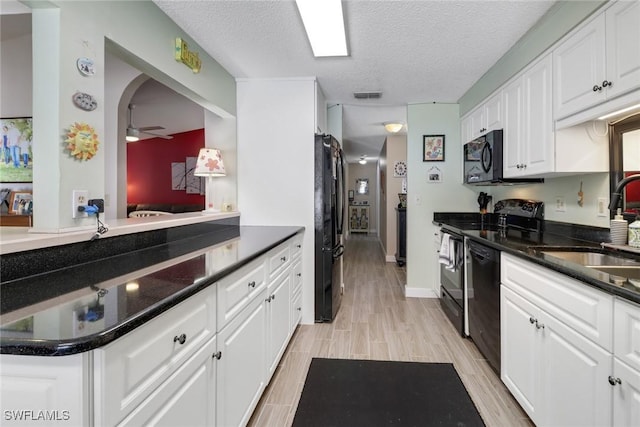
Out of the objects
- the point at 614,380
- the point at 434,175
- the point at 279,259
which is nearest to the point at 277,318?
the point at 279,259

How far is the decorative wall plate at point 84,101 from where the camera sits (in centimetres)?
136

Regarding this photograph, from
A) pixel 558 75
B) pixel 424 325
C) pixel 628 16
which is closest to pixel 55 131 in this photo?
pixel 628 16

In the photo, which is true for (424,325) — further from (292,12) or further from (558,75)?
(292,12)

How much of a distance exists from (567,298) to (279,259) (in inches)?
61.9

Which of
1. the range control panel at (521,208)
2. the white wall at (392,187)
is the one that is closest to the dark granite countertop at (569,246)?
the range control panel at (521,208)

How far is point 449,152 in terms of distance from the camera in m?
3.73

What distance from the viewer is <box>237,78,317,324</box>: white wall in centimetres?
297

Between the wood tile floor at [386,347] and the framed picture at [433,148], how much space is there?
1.69 metres

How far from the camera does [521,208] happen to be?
2799 millimetres

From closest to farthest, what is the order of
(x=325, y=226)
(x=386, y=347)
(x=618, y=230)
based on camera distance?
1. (x=618, y=230)
2. (x=386, y=347)
3. (x=325, y=226)

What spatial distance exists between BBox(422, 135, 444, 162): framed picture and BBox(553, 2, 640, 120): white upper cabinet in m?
1.83

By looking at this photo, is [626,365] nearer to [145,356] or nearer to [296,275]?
[145,356]

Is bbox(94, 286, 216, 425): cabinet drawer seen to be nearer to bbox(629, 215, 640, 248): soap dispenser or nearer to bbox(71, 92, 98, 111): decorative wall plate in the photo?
bbox(71, 92, 98, 111): decorative wall plate

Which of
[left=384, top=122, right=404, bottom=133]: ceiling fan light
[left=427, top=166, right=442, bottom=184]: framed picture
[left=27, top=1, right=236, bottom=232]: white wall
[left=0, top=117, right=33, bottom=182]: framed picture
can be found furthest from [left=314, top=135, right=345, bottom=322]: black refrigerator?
[left=0, top=117, right=33, bottom=182]: framed picture
